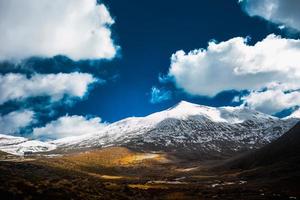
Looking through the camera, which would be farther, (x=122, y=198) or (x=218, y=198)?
(x=218, y=198)

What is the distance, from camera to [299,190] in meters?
109

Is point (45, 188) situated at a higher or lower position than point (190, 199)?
higher

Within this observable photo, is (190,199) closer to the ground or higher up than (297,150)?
closer to the ground

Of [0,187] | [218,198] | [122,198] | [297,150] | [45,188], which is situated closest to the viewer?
[0,187]

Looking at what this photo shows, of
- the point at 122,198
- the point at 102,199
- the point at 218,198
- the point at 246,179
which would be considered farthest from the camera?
the point at 246,179

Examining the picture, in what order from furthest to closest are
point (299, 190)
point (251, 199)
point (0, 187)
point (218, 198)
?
point (299, 190), point (218, 198), point (251, 199), point (0, 187)

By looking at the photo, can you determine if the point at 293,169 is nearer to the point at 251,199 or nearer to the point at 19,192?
the point at 251,199

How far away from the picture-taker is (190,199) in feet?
329

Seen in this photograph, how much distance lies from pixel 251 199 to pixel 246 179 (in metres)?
84.0

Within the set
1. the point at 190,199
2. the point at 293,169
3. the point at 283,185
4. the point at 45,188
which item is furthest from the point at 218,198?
the point at 293,169

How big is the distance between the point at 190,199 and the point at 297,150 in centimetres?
11671

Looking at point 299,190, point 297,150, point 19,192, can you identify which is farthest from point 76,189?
point 297,150

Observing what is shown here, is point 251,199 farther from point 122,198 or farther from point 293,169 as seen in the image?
point 293,169

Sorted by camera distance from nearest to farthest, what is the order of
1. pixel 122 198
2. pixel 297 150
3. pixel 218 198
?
pixel 122 198 < pixel 218 198 < pixel 297 150
